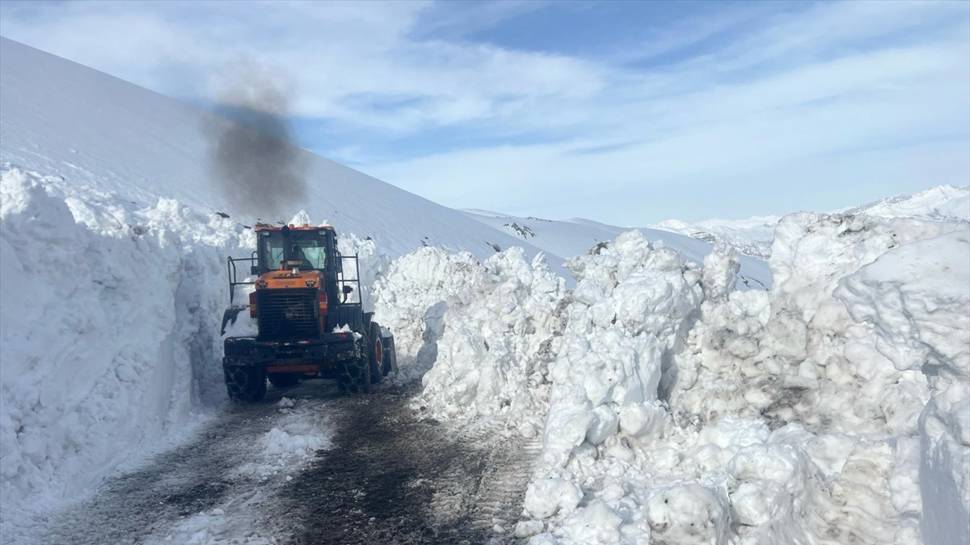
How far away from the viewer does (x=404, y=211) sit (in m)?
38.6

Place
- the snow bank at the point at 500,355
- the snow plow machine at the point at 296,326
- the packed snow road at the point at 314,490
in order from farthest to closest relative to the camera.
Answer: the snow plow machine at the point at 296,326 < the snow bank at the point at 500,355 < the packed snow road at the point at 314,490

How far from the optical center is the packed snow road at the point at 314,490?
6.30 m

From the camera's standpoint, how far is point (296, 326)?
1155cm

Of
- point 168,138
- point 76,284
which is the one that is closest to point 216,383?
point 76,284

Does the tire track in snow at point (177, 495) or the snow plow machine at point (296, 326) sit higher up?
the snow plow machine at point (296, 326)

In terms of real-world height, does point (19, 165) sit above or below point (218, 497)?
above

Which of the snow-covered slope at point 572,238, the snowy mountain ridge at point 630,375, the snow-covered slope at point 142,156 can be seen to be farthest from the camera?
the snow-covered slope at point 572,238

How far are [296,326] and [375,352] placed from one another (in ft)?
5.29

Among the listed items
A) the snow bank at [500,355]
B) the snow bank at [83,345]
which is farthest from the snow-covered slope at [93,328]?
the snow bank at [500,355]

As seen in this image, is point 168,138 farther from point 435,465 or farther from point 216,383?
point 435,465

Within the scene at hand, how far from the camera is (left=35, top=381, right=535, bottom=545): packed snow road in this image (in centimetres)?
630

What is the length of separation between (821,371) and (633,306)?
2.16 metres

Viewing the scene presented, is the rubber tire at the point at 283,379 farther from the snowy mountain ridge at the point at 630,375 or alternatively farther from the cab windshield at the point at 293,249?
the cab windshield at the point at 293,249

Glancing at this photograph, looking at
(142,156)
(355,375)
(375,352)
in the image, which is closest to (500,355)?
(355,375)
